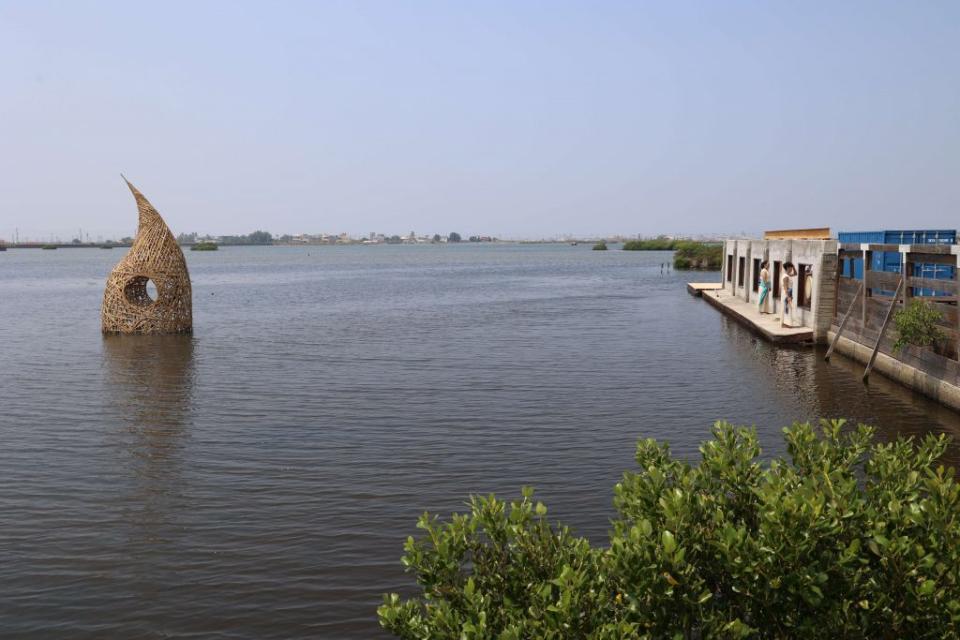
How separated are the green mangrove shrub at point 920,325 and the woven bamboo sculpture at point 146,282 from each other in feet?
67.7

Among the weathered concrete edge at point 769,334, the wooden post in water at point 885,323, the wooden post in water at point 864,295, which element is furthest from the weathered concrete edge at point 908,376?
the weathered concrete edge at point 769,334

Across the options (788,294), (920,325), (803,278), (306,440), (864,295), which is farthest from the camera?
(788,294)

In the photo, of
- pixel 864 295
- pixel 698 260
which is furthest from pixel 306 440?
pixel 698 260

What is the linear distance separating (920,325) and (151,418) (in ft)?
51.1

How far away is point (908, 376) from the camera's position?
63.2 ft

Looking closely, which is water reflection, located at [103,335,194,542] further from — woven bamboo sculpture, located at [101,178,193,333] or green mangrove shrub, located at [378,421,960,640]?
green mangrove shrub, located at [378,421,960,640]

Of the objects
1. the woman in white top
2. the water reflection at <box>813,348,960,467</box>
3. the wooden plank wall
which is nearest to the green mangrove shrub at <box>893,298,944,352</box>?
the wooden plank wall

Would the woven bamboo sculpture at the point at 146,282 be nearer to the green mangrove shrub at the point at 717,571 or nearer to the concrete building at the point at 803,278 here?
the concrete building at the point at 803,278

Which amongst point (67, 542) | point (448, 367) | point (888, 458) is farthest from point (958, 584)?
point (448, 367)

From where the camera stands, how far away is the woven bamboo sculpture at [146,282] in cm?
2773

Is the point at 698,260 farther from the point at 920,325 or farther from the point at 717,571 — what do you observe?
the point at 717,571

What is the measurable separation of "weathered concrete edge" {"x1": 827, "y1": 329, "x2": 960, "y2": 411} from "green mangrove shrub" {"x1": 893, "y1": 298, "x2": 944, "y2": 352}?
0.81 metres

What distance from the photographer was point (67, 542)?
33.7 feet

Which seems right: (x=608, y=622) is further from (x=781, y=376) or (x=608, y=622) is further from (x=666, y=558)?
(x=781, y=376)
